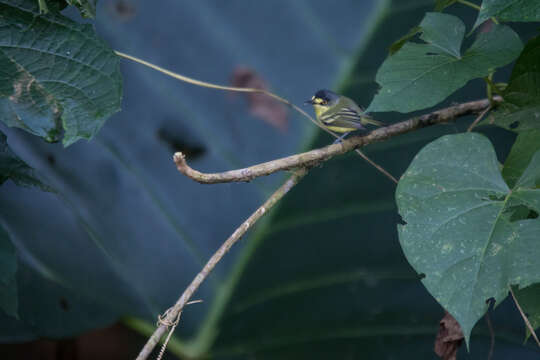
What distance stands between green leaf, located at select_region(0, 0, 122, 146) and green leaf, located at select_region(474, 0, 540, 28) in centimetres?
70

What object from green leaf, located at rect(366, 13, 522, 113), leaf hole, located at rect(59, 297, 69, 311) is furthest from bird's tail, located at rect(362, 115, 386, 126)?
leaf hole, located at rect(59, 297, 69, 311)

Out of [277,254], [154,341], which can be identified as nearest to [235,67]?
[277,254]

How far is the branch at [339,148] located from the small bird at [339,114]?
84mm

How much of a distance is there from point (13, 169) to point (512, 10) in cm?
97

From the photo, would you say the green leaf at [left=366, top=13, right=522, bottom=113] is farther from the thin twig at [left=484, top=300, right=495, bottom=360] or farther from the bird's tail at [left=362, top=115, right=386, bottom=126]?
the thin twig at [left=484, top=300, right=495, bottom=360]

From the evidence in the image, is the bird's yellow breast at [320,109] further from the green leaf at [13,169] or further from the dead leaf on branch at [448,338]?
the green leaf at [13,169]

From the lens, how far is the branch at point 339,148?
39.3 inches

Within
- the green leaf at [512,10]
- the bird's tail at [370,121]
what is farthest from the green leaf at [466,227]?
the bird's tail at [370,121]

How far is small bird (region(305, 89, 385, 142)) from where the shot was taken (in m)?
1.26

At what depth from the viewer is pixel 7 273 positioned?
0.97 meters

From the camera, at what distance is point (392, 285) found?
1.49 meters

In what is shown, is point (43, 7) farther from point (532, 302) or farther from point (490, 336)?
point (490, 336)

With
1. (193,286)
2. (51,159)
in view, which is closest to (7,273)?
(193,286)

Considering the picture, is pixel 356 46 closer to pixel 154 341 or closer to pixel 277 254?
pixel 277 254
